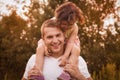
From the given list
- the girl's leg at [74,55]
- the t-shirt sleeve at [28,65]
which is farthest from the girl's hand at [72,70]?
the t-shirt sleeve at [28,65]

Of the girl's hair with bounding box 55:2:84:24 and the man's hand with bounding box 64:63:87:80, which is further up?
the girl's hair with bounding box 55:2:84:24

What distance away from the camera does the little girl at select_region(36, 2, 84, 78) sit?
4371 mm

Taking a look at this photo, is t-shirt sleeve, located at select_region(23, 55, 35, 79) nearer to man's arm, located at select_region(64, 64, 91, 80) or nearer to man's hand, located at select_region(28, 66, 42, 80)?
man's hand, located at select_region(28, 66, 42, 80)

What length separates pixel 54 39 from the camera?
429cm

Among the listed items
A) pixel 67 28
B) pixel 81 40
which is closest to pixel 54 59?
pixel 67 28

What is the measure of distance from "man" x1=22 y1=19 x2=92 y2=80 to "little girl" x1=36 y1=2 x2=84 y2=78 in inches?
2.0

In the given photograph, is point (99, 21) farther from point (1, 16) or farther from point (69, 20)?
point (69, 20)

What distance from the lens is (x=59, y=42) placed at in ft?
14.1

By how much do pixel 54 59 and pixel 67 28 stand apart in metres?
0.34

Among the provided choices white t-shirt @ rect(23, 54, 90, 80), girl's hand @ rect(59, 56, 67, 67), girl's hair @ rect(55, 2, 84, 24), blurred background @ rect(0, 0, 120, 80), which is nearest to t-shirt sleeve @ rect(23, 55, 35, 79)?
white t-shirt @ rect(23, 54, 90, 80)

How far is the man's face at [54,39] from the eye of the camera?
14.0ft

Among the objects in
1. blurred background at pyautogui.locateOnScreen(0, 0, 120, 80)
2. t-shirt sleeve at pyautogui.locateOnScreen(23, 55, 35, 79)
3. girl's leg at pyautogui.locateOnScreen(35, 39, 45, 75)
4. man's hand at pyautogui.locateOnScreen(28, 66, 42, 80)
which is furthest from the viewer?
blurred background at pyautogui.locateOnScreen(0, 0, 120, 80)

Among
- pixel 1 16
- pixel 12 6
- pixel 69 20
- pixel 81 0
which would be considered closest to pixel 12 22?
pixel 1 16

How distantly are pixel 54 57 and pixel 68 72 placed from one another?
0.23 meters
